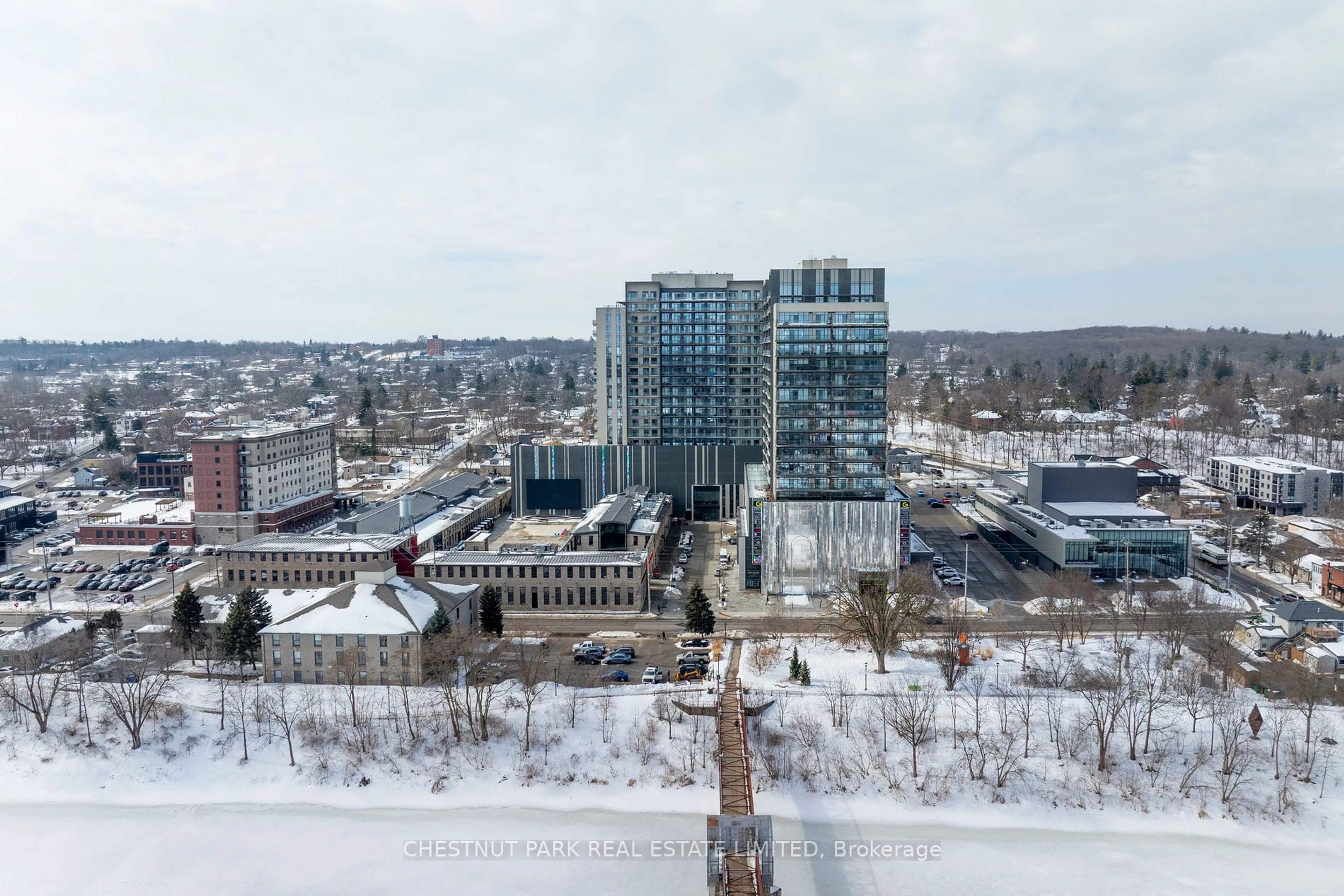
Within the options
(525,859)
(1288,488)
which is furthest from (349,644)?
(1288,488)

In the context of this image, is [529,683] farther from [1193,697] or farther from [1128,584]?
[1128,584]

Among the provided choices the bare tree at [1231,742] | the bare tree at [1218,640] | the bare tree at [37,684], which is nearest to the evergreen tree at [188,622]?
the bare tree at [37,684]

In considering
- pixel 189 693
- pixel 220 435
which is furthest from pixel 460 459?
pixel 189 693

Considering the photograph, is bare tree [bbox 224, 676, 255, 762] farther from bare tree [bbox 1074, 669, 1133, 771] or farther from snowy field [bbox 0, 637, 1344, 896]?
bare tree [bbox 1074, 669, 1133, 771]

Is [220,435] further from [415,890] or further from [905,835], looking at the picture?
[905,835]

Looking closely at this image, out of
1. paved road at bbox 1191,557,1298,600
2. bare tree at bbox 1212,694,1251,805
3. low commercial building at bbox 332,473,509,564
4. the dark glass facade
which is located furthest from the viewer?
low commercial building at bbox 332,473,509,564

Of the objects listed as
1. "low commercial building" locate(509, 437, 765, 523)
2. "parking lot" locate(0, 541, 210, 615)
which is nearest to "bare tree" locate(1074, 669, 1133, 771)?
"low commercial building" locate(509, 437, 765, 523)
